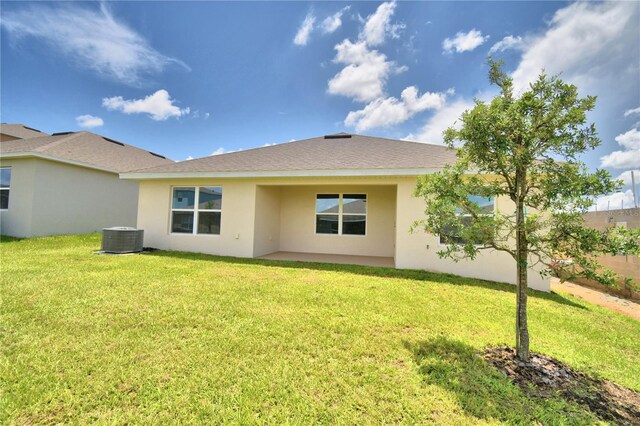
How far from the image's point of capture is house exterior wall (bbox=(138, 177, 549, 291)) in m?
8.16

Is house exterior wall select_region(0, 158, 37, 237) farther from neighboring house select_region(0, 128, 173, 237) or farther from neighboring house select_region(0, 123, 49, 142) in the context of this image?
neighboring house select_region(0, 123, 49, 142)

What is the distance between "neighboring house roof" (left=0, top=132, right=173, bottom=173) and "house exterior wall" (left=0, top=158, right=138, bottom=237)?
0.45 m

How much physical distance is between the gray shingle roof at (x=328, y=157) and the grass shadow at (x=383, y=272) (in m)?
3.09

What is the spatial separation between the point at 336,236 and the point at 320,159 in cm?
345

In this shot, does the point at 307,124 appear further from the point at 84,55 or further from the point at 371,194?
the point at 84,55

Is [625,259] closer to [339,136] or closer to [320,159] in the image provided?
[320,159]

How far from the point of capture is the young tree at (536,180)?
282cm

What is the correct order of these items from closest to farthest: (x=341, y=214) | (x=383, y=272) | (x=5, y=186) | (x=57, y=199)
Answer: (x=383, y=272)
(x=341, y=214)
(x=5, y=186)
(x=57, y=199)

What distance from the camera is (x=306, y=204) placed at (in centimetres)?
1176

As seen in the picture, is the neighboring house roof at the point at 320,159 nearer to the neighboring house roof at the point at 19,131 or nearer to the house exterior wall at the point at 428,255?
the house exterior wall at the point at 428,255

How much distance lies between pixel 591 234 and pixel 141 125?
24.0 meters

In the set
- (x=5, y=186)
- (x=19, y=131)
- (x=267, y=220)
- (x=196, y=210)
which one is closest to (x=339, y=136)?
(x=267, y=220)

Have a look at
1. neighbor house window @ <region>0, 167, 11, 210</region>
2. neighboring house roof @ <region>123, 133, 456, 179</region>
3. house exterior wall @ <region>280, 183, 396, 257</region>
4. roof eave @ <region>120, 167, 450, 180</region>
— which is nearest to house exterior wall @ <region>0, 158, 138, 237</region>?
neighbor house window @ <region>0, 167, 11, 210</region>

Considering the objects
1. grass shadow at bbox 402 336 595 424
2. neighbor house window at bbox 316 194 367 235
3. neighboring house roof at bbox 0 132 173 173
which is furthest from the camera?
neighboring house roof at bbox 0 132 173 173
